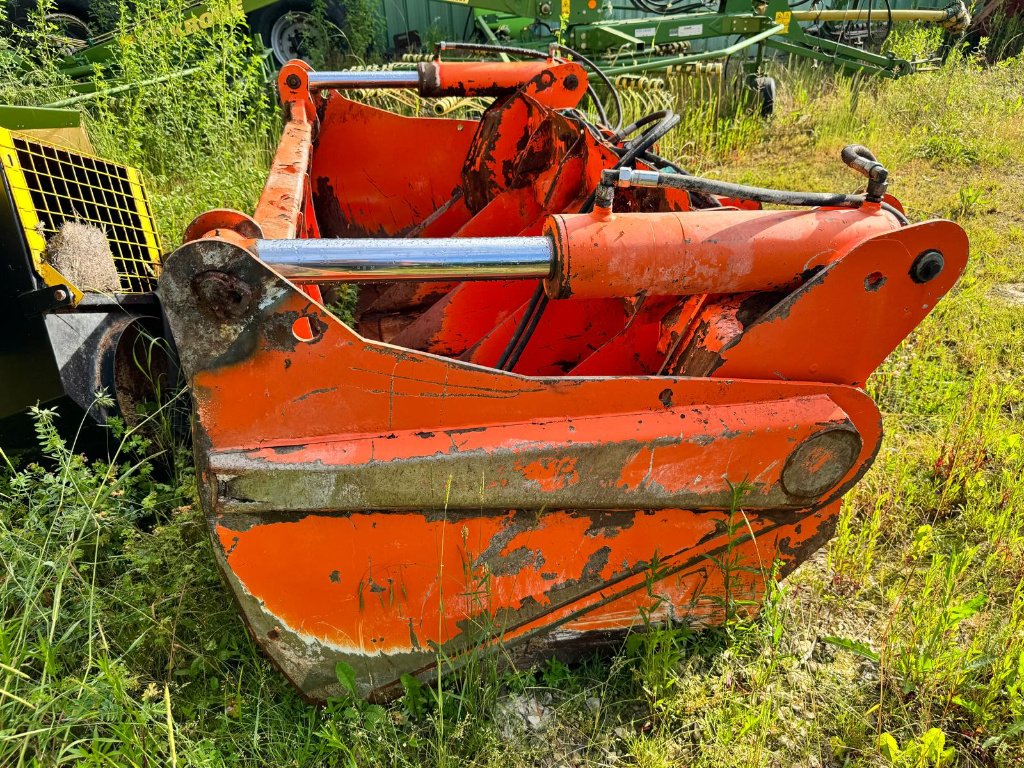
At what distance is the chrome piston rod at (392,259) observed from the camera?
131cm

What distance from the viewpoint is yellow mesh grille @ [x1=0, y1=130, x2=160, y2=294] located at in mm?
1907

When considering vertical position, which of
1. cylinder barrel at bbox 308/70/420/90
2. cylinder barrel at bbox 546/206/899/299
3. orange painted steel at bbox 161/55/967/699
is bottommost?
orange painted steel at bbox 161/55/967/699

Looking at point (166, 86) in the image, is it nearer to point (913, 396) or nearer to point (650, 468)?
point (650, 468)

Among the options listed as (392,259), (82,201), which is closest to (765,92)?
(82,201)

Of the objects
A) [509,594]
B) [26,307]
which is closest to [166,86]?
[26,307]

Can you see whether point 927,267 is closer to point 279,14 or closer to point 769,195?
point 769,195

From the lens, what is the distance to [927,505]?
8.45 feet

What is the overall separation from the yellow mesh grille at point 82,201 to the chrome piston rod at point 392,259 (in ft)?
3.37

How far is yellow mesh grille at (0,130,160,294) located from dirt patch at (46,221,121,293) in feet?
0.11

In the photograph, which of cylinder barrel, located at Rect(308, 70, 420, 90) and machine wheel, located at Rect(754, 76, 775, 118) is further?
machine wheel, located at Rect(754, 76, 775, 118)

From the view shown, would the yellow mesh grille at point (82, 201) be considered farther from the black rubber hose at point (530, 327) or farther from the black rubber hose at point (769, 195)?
the black rubber hose at point (769, 195)

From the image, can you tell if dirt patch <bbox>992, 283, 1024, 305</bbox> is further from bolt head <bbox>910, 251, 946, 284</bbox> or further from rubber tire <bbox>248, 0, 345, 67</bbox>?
rubber tire <bbox>248, 0, 345, 67</bbox>

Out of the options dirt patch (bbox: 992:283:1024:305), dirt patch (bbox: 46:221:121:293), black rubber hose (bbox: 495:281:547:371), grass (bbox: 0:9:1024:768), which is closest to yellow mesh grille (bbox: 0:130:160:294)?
dirt patch (bbox: 46:221:121:293)

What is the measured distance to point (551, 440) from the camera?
1.48m
